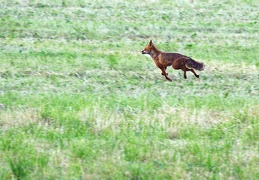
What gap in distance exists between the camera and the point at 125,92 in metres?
11.4

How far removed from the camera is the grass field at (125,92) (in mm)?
7352

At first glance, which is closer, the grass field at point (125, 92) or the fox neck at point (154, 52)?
the grass field at point (125, 92)

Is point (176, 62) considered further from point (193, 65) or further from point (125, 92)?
point (125, 92)

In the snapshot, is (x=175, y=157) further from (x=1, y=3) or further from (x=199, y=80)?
(x=1, y=3)

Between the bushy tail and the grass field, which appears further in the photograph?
the bushy tail

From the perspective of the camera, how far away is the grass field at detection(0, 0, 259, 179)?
7.35 metres

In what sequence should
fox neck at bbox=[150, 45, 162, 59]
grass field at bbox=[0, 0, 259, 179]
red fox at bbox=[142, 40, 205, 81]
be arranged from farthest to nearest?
fox neck at bbox=[150, 45, 162, 59] < red fox at bbox=[142, 40, 205, 81] < grass field at bbox=[0, 0, 259, 179]

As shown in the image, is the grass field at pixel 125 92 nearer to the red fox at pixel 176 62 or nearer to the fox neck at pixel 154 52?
the red fox at pixel 176 62

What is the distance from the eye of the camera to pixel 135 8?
1997cm

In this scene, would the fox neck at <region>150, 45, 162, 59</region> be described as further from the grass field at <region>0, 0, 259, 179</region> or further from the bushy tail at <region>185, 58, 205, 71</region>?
the bushy tail at <region>185, 58, 205, 71</region>

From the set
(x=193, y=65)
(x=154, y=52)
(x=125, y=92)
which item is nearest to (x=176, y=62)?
(x=193, y=65)

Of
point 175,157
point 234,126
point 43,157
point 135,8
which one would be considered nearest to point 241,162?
point 175,157

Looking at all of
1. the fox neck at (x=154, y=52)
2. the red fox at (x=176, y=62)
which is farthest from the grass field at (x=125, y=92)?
the fox neck at (x=154, y=52)

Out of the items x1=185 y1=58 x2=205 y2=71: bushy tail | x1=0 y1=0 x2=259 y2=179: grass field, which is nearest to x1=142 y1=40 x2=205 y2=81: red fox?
x1=185 y1=58 x2=205 y2=71: bushy tail
